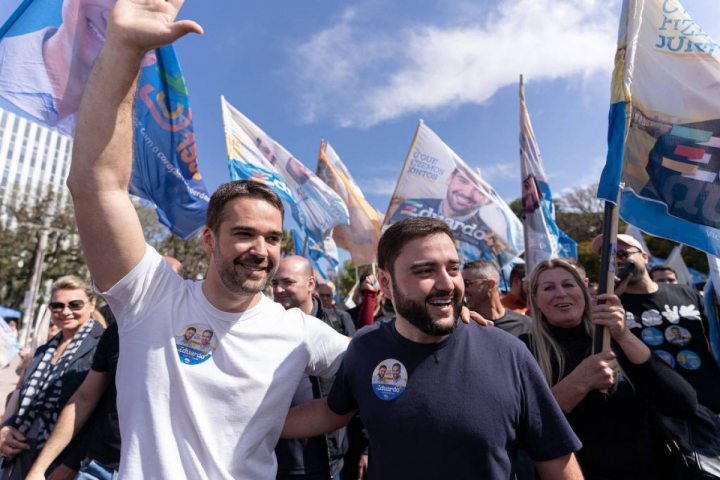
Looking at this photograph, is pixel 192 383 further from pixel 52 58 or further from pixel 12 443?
pixel 52 58

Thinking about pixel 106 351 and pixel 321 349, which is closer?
pixel 321 349

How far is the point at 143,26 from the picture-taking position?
4.82 feet

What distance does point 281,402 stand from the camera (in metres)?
1.91

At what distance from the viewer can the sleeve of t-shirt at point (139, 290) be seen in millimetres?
1709

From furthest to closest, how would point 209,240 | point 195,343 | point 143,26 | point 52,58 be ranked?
1. point 52,58
2. point 209,240
3. point 195,343
4. point 143,26

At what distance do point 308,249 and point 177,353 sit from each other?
620cm

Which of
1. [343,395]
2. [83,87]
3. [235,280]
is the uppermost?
[83,87]

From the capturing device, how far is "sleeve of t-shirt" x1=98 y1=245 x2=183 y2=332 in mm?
1709

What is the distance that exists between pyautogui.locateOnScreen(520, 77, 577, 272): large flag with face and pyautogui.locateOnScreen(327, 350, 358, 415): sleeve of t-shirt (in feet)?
12.6

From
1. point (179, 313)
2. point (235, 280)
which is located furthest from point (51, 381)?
point (235, 280)

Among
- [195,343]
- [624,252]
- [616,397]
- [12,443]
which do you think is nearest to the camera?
[195,343]

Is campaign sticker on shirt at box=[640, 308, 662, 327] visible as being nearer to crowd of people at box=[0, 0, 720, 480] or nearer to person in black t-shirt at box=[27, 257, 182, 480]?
crowd of people at box=[0, 0, 720, 480]

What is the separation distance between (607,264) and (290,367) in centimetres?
179

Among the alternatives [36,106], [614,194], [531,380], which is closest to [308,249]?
[36,106]
